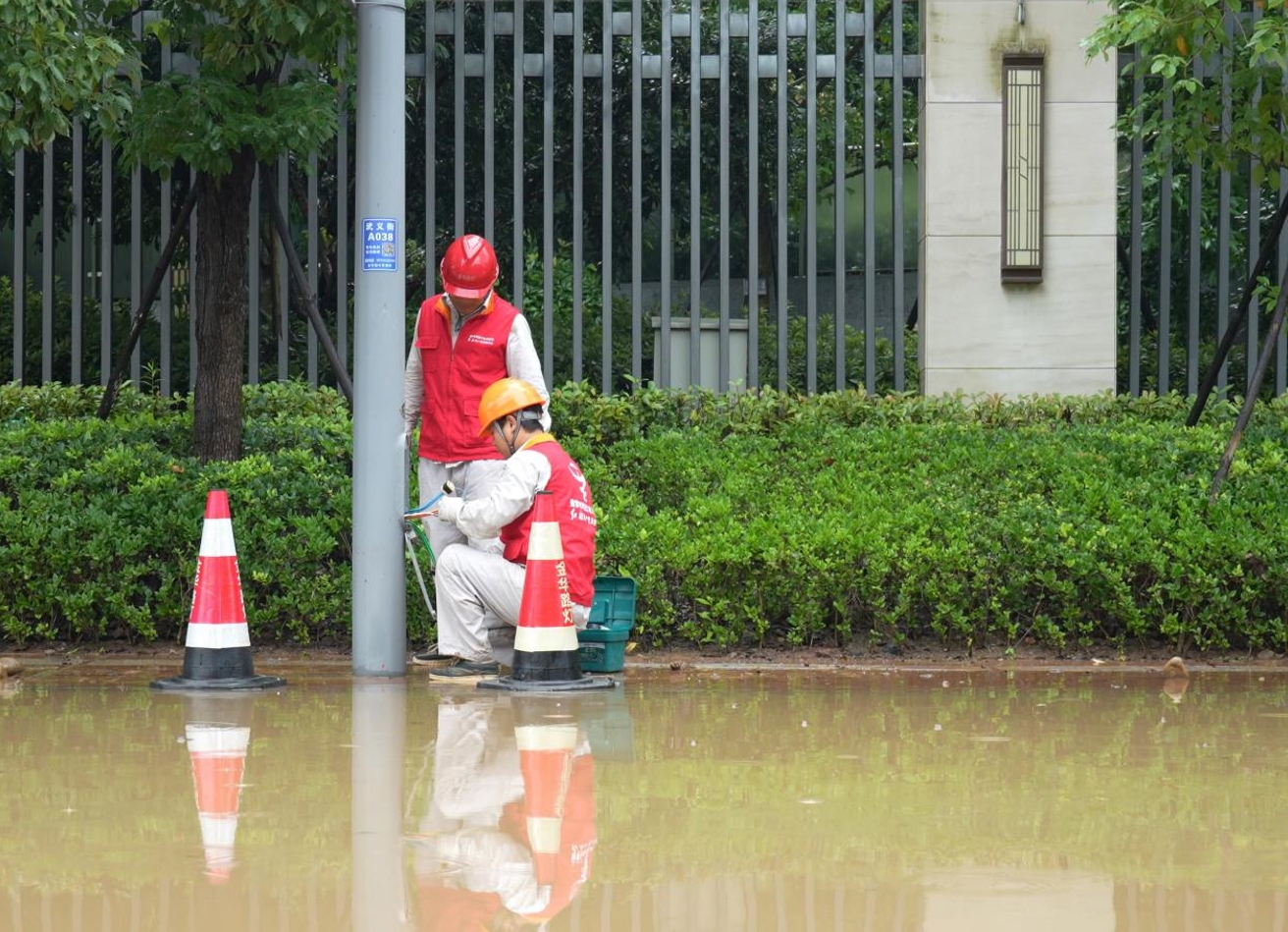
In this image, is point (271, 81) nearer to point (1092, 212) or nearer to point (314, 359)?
point (314, 359)

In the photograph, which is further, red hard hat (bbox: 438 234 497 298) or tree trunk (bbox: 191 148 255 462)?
tree trunk (bbox: 191 148 255 462)

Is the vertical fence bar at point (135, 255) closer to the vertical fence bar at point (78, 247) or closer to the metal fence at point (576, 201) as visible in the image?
the metal fence at point (576, 201)

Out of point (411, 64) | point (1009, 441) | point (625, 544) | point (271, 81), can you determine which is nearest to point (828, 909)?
point (625, 544)

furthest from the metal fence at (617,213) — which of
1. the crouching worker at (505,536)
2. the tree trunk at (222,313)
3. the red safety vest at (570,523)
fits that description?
the red safety vest at (570,523)

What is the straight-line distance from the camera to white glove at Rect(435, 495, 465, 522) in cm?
830

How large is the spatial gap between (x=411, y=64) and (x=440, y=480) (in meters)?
5.17

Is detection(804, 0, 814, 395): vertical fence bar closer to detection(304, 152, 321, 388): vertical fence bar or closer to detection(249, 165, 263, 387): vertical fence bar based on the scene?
detection(304, 152, 321, 388): vertical fence bar

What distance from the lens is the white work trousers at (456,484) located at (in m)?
8.87

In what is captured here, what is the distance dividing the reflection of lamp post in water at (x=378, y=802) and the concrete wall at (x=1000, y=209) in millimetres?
6028

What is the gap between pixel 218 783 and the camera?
602 centimetres

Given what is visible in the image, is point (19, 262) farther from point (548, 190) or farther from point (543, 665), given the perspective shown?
point (543, 665)

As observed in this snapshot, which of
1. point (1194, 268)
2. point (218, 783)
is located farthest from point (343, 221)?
point (218, 783)

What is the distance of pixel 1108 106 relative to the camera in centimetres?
1286

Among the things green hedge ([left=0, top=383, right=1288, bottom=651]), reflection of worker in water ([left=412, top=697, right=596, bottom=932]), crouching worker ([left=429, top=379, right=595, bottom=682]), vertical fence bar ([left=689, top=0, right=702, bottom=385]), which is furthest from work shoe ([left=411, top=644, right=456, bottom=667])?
vertical fence bar ([left=689, top=0, right=702, bottom=385])
